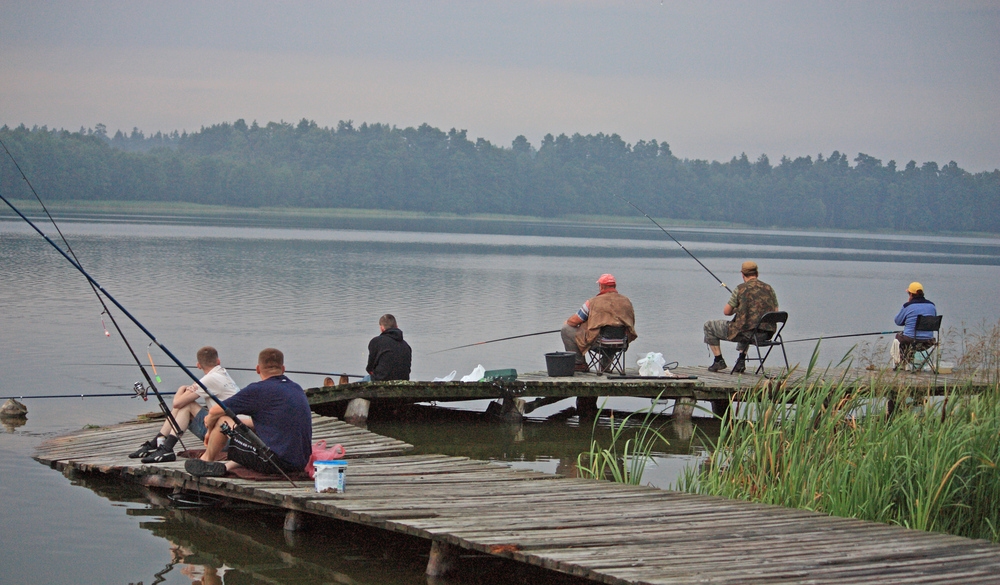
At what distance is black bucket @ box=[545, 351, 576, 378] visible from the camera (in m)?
10.4

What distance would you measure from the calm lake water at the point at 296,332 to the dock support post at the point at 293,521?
0.30 feet

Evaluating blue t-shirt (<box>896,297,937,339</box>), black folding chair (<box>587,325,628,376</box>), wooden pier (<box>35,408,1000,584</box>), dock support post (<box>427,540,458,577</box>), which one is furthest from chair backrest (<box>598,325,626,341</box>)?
dock support post (<box>427,540,458,577</box>)

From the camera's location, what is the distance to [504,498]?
18.7 feet

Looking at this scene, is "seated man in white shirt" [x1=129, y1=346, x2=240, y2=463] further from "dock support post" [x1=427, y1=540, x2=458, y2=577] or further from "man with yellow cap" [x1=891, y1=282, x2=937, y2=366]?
"man with yellow cap" [x1=891, y1=282, x2=937, y2=366]

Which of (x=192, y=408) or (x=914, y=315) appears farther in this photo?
(x=914, y=315)

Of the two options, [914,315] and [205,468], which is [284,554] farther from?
[914,315]

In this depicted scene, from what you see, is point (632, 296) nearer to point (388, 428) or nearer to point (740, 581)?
point (388, 428)

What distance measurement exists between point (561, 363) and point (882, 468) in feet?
16.1

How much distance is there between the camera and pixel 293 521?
238 inches

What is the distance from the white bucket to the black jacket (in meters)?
3.96

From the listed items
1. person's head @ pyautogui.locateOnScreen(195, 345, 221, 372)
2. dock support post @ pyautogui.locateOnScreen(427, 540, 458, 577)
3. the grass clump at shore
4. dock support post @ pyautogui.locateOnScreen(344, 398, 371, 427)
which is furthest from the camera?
dock support post @ pyautogui.locateOnScreen(344, 398, 371, 427)

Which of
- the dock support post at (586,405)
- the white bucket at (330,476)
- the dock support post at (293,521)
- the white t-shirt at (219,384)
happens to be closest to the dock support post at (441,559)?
the white bucket at (330,476)

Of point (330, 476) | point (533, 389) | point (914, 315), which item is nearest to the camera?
point (330, 476)

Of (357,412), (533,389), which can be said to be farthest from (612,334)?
(357,412)
